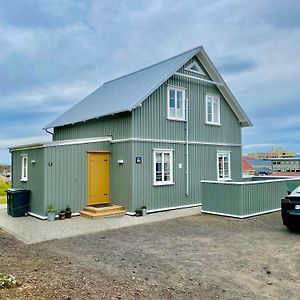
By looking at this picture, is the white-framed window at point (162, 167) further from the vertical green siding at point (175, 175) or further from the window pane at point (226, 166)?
the window pane at point (226, 166)

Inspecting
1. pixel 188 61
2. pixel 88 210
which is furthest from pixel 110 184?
pixel 188 61

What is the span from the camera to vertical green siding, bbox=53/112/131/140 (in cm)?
1348

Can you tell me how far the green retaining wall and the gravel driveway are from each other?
1.97m

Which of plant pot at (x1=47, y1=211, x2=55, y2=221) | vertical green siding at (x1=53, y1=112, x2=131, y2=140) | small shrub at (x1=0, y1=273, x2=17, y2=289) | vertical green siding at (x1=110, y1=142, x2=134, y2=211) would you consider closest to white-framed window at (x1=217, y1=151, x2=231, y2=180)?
vertical green siding at (x1=110, y1=142, x2=134, y2=211)

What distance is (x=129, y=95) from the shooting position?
14.5 meters

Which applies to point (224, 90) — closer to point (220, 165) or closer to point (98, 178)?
point (220, 165)

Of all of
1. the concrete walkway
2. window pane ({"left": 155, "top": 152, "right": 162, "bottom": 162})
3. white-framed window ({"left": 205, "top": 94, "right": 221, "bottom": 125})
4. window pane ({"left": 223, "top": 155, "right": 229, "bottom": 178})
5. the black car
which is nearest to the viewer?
the black car

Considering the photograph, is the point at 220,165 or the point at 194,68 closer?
the point at 194,68

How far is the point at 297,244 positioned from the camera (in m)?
8.09

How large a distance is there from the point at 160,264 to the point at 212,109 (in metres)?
11.5

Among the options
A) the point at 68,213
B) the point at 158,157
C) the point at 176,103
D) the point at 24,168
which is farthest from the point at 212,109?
the point at 24,168

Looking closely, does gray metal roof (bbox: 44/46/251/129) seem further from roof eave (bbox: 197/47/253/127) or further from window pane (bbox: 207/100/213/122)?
window pane (bbox: 207/100/213/122)

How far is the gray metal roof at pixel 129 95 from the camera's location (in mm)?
13656

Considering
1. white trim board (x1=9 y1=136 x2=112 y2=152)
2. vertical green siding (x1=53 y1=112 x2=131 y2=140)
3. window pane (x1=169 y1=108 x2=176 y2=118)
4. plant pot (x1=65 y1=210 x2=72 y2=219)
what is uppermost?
window pane (x1=169 y1=108 x2=176 y2=118)
